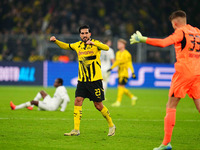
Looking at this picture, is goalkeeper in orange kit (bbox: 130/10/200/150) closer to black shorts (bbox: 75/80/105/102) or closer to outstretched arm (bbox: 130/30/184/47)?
outstretched arm (bbox: 130/30/184/47)

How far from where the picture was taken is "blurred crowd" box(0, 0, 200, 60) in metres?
26.5

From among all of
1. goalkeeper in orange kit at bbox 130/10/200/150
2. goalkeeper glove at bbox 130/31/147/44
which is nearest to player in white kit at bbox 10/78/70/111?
goalkeeper in orange kit at bbox 130/10/200/150

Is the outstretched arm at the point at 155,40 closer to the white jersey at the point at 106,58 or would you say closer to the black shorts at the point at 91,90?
the black shorts at the point at 91,90

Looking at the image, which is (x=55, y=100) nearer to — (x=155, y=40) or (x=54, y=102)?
(x=54, y=102)

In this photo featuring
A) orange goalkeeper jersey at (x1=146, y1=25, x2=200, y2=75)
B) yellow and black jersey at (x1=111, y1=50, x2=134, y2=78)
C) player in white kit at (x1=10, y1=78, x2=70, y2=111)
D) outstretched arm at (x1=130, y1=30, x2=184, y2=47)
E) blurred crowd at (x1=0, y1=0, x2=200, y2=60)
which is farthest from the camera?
blurred crowd at (x1=0, y1=0, x2=200, y2=60)

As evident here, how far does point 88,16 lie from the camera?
28125 mm

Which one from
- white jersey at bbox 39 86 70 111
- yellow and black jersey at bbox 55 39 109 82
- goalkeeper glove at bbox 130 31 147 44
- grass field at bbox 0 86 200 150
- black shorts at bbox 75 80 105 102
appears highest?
goalkeeper glove at bbox 130 31 147 44

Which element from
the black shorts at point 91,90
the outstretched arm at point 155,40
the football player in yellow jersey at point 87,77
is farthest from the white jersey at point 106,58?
the outstretched arm at point 155,40

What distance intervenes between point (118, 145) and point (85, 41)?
7.18 ft

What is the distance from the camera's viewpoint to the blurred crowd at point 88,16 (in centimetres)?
2652

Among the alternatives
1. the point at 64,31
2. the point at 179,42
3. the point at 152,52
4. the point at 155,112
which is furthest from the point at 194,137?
the point at 64,31

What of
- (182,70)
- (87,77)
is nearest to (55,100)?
(87,77)

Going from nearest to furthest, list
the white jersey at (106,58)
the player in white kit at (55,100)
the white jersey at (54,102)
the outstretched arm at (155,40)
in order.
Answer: the outstretched arm at (155,40) → the player in white kit at (55,100) → the white jersey at (54,102) → the white jersey at (106,58)

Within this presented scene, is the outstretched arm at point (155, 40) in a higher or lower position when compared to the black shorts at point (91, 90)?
higher
